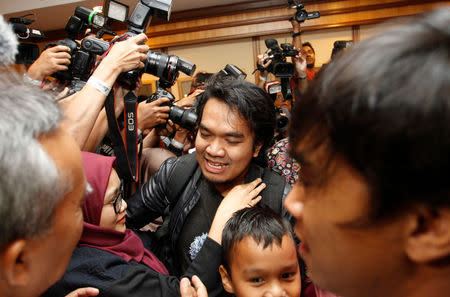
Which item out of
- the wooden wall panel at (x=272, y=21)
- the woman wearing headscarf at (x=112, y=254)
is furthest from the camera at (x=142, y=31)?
the wooden wall panel at (x=272, y=21)

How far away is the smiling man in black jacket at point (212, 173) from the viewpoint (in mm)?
1429

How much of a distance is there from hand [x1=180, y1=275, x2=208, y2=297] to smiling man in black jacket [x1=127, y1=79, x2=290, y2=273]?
0.28 meters

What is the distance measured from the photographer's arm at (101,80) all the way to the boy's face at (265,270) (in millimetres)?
776

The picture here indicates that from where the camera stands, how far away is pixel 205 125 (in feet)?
4.75

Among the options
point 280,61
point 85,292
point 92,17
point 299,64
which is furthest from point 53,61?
point 299,64

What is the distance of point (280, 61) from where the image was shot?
2.62m

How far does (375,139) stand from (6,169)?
52 centimetres

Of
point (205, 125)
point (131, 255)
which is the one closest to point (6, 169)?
point (131, 255)

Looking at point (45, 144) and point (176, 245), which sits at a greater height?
point (45, 144)

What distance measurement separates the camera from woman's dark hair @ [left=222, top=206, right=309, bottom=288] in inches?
47.2

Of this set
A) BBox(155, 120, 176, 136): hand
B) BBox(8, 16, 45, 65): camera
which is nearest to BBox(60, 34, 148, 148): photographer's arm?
BBox(155, 120, 176, 136): hand

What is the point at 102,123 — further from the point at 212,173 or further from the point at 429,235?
the point at 429,235

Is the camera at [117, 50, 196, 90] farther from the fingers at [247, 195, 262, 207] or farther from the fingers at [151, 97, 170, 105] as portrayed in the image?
the fingers at [247, 195, 262, 207]

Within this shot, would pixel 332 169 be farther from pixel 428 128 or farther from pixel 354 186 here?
pixel 428 128
